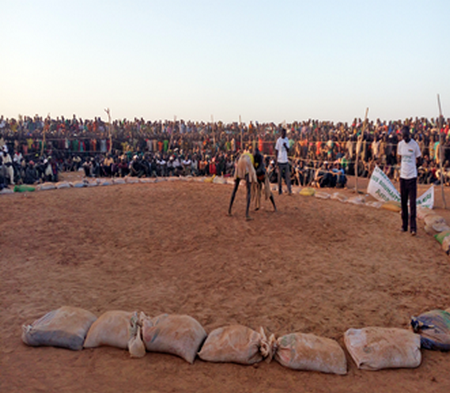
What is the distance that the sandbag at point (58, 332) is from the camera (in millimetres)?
3277

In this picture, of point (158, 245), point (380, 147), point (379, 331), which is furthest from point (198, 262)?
point (380, 147)

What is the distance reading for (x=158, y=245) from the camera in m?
6.68

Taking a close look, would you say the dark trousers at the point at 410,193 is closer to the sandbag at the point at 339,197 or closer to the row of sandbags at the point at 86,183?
the sandbag at the point at 339,197

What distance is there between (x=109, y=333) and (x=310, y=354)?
1675 mm

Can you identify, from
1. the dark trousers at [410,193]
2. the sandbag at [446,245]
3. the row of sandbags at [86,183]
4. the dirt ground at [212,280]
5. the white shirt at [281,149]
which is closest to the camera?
the dirt ground at [212,280]

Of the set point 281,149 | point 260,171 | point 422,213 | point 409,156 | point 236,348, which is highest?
point 281,149

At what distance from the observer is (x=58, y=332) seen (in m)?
3.31

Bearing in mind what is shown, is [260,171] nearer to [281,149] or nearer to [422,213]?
[281,149]

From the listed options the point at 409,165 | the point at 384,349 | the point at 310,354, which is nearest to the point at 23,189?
the point at 409,165

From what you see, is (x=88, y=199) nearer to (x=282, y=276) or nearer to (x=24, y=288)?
(x=24, y=288)

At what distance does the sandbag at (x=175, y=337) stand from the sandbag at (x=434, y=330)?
75.9 inches

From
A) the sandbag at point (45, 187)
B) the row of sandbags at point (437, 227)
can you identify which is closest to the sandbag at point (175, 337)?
the row of sandbags at point (437, 227)

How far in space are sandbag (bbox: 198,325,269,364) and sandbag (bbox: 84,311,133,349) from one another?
68 centimetres

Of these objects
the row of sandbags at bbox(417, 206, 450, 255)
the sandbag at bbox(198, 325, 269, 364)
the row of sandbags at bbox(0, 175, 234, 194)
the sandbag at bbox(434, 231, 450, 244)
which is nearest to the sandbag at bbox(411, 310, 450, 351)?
the sandbag at bbox(198, 325, 269, 364)
